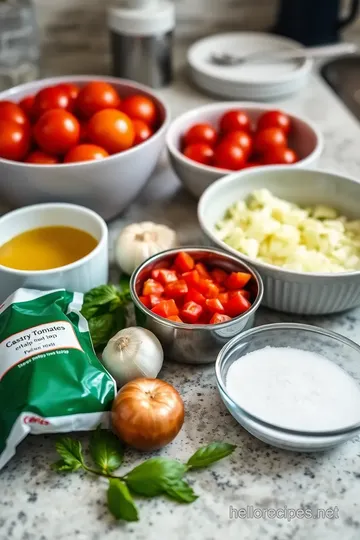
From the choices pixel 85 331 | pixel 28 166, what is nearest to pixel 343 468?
pixel 85 331

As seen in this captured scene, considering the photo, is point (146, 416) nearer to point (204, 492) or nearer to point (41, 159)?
point (204, 492)

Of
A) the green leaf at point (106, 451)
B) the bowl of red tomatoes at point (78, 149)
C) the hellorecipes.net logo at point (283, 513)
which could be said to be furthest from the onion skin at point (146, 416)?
the bowl of red tomatoes at point (78, 149)

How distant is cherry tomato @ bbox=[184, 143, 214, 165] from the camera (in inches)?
50.1

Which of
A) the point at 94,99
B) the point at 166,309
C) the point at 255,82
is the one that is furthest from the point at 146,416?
the point at 255,82

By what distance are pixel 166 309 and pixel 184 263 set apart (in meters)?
0.10

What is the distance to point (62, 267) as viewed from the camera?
3.17ft

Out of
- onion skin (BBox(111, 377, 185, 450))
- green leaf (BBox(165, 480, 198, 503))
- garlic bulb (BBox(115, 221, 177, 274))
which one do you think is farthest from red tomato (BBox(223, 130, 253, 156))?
green leaf (BBox(165, 480, 198, 503))

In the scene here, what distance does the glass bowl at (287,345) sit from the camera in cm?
80

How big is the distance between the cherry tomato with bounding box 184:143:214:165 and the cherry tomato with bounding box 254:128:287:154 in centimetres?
9

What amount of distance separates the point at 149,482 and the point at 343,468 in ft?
0.75

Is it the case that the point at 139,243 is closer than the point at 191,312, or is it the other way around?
the point at 191,312

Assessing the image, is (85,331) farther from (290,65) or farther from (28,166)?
(290,65)

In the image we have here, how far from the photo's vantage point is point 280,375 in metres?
0.88

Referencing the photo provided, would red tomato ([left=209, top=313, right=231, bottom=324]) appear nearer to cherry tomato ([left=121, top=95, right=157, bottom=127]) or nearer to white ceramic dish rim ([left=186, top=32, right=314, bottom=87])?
cherry tomato ([left=121, top=95, right=157, bottom=127])
